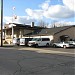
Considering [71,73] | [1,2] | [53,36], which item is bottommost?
[71,73]

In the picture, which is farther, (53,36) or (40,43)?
(53,36)

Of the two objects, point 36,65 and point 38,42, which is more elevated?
point 38,42

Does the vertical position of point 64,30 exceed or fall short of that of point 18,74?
it exceeds it

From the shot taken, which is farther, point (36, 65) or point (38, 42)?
point (38, 42)

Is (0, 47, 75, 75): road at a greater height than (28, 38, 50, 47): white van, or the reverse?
A: (28, 38, 50, 47): white van

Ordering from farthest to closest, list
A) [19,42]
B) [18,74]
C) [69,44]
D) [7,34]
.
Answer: [7,34], [19,42], [69,44], [18,74]

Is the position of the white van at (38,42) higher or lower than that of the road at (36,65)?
higher

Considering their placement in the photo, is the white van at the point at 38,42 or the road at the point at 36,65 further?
the white van at the point at 38,42

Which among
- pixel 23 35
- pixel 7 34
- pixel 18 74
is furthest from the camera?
pixel 7 34

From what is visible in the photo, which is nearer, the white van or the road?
the road

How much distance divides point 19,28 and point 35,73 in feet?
176

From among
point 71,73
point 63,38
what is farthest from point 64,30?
point 71,73

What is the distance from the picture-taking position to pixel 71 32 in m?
56.0

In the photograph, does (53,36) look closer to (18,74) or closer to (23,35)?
(23,35)
